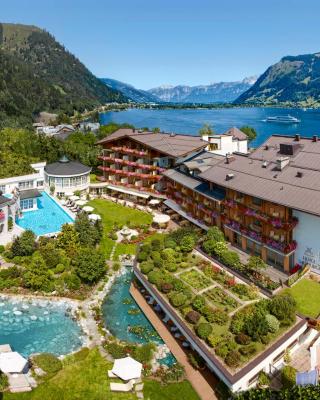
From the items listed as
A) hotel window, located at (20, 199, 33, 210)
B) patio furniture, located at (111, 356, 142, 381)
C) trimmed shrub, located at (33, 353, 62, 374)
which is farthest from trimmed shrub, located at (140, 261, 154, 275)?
hotel window, located at (20, 199, 33, 210)

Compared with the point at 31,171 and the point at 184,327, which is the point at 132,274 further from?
the point at 31,171

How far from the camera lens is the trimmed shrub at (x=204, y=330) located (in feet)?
97.7

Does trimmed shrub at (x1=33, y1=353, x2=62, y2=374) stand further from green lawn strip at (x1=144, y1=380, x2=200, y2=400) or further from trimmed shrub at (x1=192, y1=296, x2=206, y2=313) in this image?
trimmed shrub at (x1=192, y1=296, x2=206, y2=313)

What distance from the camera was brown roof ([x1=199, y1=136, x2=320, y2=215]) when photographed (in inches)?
1471

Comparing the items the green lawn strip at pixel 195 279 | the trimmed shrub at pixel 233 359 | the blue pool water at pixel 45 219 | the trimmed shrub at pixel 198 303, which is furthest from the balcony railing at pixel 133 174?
the trimmed shrub at pixel 233 359

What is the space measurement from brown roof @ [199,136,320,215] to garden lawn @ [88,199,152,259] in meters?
15.4

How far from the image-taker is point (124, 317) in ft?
125

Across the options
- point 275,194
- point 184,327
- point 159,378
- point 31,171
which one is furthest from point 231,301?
point 31,171

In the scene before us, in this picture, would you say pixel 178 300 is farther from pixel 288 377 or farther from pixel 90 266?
pixel 90 266

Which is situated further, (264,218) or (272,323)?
(264,218)

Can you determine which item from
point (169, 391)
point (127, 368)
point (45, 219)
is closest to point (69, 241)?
point (45, 219)

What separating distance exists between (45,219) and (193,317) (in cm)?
3474

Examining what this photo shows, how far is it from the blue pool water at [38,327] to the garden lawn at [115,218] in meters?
13.4

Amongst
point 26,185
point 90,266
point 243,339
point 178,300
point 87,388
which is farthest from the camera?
point 26,185
